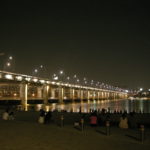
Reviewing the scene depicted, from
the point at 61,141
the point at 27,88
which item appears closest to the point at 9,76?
the point at 27,88

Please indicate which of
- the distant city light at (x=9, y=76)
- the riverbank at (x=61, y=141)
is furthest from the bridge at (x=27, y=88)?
the riverbank at (x=61, y=141)

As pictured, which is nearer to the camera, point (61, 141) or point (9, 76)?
point (61, 141)

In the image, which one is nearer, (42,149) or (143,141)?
(42,149)

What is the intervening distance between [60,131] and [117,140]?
339 cm

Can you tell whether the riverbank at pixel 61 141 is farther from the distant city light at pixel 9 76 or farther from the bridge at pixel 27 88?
the distant city light at pixel 9 76

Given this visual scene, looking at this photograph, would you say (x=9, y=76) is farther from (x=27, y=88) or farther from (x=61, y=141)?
(x=61, y=141)

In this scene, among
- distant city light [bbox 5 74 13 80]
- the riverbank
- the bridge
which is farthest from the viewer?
the bridge

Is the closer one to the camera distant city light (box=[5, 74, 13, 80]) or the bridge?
distant city light (box=[5, 74, 13, 80])

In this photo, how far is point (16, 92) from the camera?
128125 millimetres

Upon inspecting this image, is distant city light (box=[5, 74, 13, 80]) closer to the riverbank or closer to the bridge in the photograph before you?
the bridge

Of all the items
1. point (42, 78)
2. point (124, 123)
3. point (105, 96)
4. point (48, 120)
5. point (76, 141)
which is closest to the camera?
point (76, 141)

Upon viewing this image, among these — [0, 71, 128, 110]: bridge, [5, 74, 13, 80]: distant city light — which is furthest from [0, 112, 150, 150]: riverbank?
[5, 74, 13, 80]: distant city light

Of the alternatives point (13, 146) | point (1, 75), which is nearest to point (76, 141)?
point (13, 146)

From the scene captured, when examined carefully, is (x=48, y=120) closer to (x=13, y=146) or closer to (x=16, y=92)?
(x=13, y=146)
